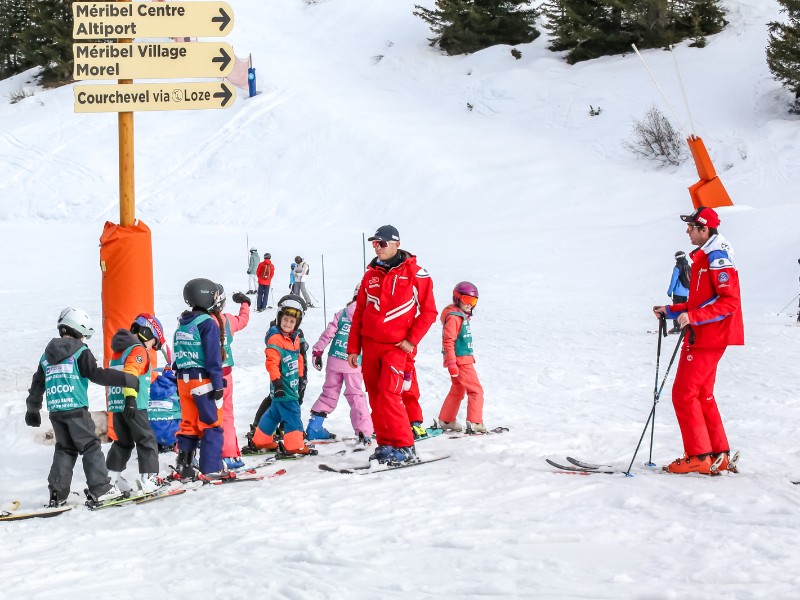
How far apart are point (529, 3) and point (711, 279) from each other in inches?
1728

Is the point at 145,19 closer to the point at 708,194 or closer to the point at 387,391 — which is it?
the point at 387,391

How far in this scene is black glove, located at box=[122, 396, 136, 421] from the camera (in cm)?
660

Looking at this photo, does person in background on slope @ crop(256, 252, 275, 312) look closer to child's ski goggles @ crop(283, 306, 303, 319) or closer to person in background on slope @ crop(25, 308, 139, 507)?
child's ski goggles @ crop(283, 306, 303, 319)

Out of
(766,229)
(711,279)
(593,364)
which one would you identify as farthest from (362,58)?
(711,279)

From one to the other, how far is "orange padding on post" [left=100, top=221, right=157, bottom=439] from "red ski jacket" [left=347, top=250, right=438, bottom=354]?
8.81 ft

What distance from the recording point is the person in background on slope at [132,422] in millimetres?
6570

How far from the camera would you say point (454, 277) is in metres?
22.9

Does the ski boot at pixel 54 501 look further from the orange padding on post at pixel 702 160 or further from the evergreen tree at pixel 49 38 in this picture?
the evergreen tree at pixel 49 38

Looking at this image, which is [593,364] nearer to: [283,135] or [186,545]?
[186,545]

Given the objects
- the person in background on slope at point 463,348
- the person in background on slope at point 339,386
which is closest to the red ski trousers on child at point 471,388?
the person in background on slope at point 463,348

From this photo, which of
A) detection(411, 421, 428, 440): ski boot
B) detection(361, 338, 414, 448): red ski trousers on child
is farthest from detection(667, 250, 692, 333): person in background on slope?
detection(361, 338, 414, 448): red ski trousers on child

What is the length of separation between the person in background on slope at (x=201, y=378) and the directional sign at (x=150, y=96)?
2332mm

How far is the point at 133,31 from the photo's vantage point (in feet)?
27.1

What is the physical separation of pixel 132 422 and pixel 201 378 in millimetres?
585
